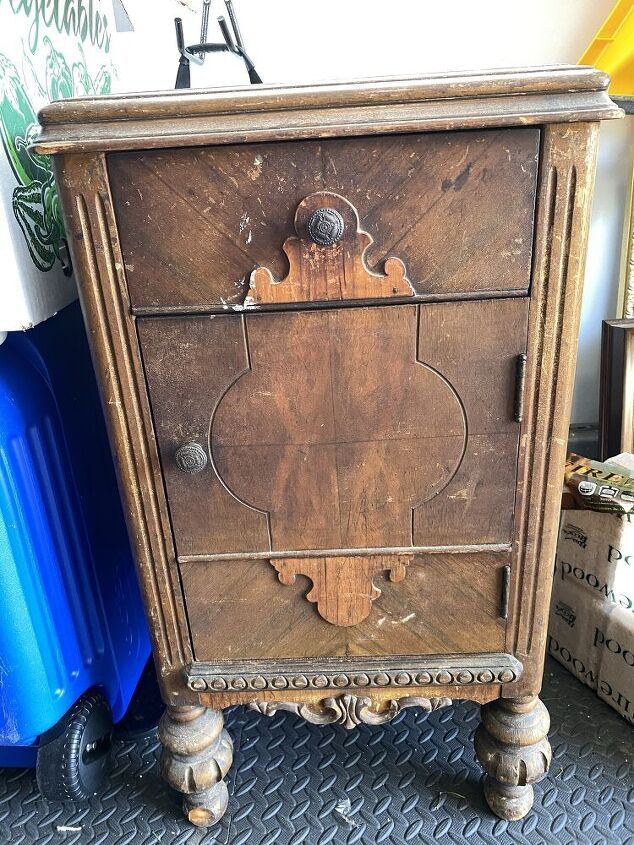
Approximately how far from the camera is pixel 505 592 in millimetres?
808

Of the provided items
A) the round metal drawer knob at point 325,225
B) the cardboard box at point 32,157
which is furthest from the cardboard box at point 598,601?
the cardboard box at point 32,157

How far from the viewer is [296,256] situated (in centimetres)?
65

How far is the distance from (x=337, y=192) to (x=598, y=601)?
32.0 inches

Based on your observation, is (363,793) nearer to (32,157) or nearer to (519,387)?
(519,387)

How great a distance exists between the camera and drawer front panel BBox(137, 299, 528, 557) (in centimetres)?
69

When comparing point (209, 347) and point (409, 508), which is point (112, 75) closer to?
point (209, 347)

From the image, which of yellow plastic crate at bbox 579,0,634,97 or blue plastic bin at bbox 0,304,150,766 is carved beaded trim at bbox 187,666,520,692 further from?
yellow plastic crate at bbox 579,0,634,97

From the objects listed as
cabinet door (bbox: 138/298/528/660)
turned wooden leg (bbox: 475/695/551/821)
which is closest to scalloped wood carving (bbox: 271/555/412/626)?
cabinet door (bbox: 138/298/528/660)

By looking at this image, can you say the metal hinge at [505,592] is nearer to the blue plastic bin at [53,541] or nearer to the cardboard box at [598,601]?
the cardboard box at [598,601]

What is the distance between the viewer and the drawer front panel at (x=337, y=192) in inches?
24.4

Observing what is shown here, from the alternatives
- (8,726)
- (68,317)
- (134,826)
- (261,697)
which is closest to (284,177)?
(68,317)

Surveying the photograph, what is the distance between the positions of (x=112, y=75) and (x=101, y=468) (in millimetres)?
641

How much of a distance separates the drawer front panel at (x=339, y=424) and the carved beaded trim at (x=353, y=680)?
0.59 ft

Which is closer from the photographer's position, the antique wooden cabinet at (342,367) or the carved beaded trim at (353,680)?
the antique wooden cabinet at (342,367)
